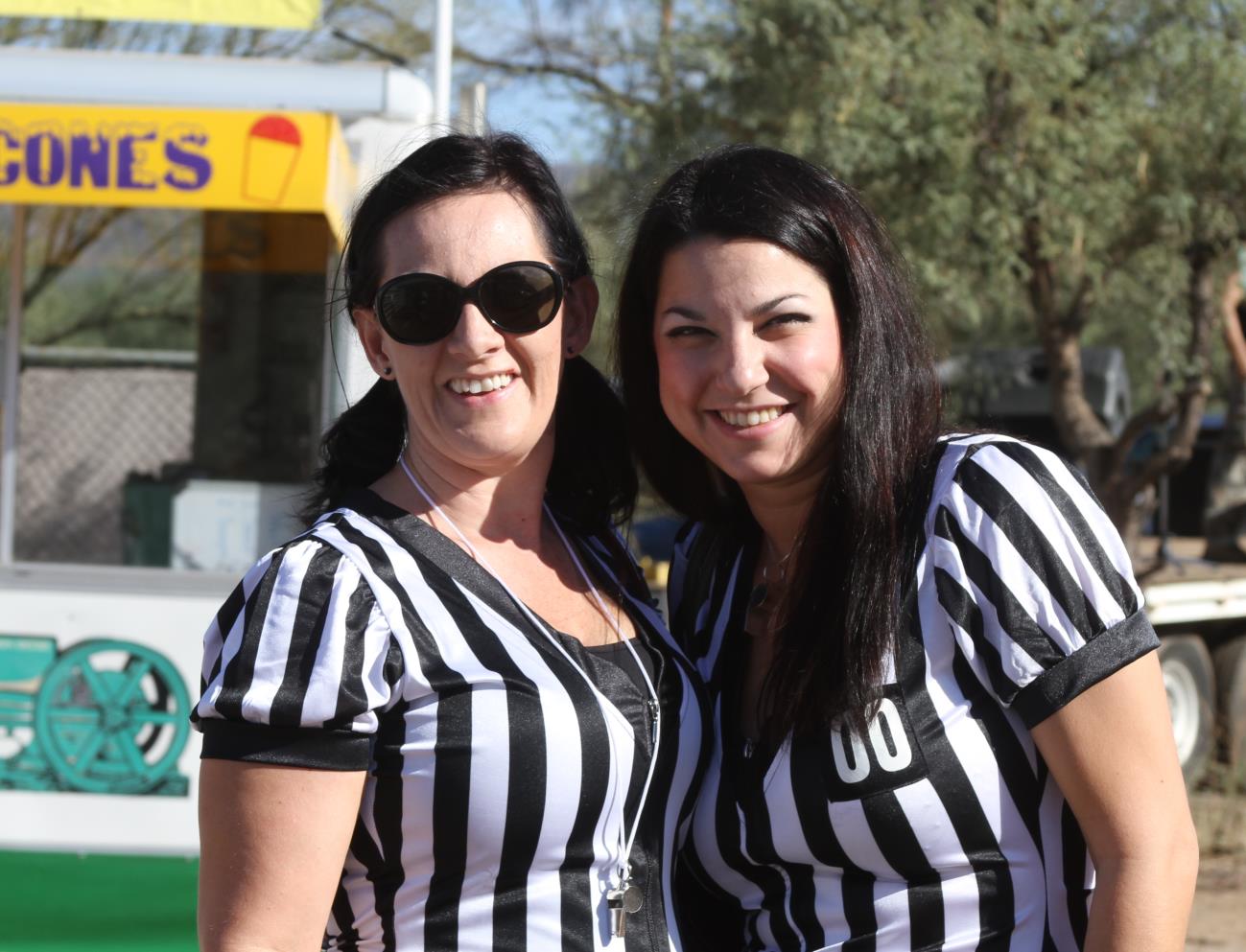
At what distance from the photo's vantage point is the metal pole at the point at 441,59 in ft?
15.9

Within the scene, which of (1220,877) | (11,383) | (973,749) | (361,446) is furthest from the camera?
(1220,877)

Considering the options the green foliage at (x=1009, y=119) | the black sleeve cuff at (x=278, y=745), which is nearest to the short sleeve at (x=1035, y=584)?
the black sleeve cuff at (x=278, y=745)

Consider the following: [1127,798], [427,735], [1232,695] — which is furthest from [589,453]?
[1232,695]

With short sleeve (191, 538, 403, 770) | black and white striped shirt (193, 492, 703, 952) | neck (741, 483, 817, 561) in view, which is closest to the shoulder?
neck (741, 483, 817, 561)

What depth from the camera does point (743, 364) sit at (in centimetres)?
203

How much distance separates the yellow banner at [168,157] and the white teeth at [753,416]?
2380 millimetres

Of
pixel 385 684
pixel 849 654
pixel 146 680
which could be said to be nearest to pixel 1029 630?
pixel 849 654

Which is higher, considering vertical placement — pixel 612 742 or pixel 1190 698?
pixel 612 742

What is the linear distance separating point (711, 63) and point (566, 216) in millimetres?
5549

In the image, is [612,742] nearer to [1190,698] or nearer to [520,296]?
[520,296]

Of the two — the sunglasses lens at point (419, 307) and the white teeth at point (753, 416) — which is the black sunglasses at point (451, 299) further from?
the white teeth at point (753, 416)

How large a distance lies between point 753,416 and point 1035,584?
472 millimetres

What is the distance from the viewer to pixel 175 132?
13.7ft

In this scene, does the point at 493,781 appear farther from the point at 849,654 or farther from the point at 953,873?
the point at 953,873
